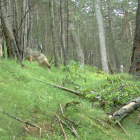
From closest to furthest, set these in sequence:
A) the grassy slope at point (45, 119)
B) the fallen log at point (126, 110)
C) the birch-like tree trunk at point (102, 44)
Answer: the grassy slope at point (45, 119), the fallen log at point (126, 110), the birch-like tree trunk at point (102, 44)

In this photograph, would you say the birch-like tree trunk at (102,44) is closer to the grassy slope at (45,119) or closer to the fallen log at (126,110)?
the fallen log at (126,110)

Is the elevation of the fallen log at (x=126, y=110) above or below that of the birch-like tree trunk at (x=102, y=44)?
below

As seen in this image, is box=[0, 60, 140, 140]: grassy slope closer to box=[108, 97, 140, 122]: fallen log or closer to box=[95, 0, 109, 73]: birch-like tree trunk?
box=[108, 97, 140, 122]: fallen log

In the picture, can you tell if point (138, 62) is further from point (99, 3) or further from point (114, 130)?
point (99, 3)

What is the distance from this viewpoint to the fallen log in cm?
429

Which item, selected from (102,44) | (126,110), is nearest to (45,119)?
(126,110)

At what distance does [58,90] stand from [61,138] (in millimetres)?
2630

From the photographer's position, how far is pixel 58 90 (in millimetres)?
5762

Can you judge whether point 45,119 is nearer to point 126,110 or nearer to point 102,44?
point 126,110

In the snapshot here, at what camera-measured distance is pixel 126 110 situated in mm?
4496

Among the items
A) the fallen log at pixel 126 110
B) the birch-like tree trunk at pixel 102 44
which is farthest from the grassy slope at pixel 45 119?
the birch-like tree trunk at pixel 102 44

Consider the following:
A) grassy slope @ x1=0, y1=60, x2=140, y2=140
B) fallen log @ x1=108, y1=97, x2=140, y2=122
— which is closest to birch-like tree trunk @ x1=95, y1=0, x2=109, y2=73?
fallen log @ x1=108, y1=97, x2=140, y2=122

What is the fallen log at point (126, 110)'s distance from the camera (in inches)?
169

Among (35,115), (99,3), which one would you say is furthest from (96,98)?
(99,3)
